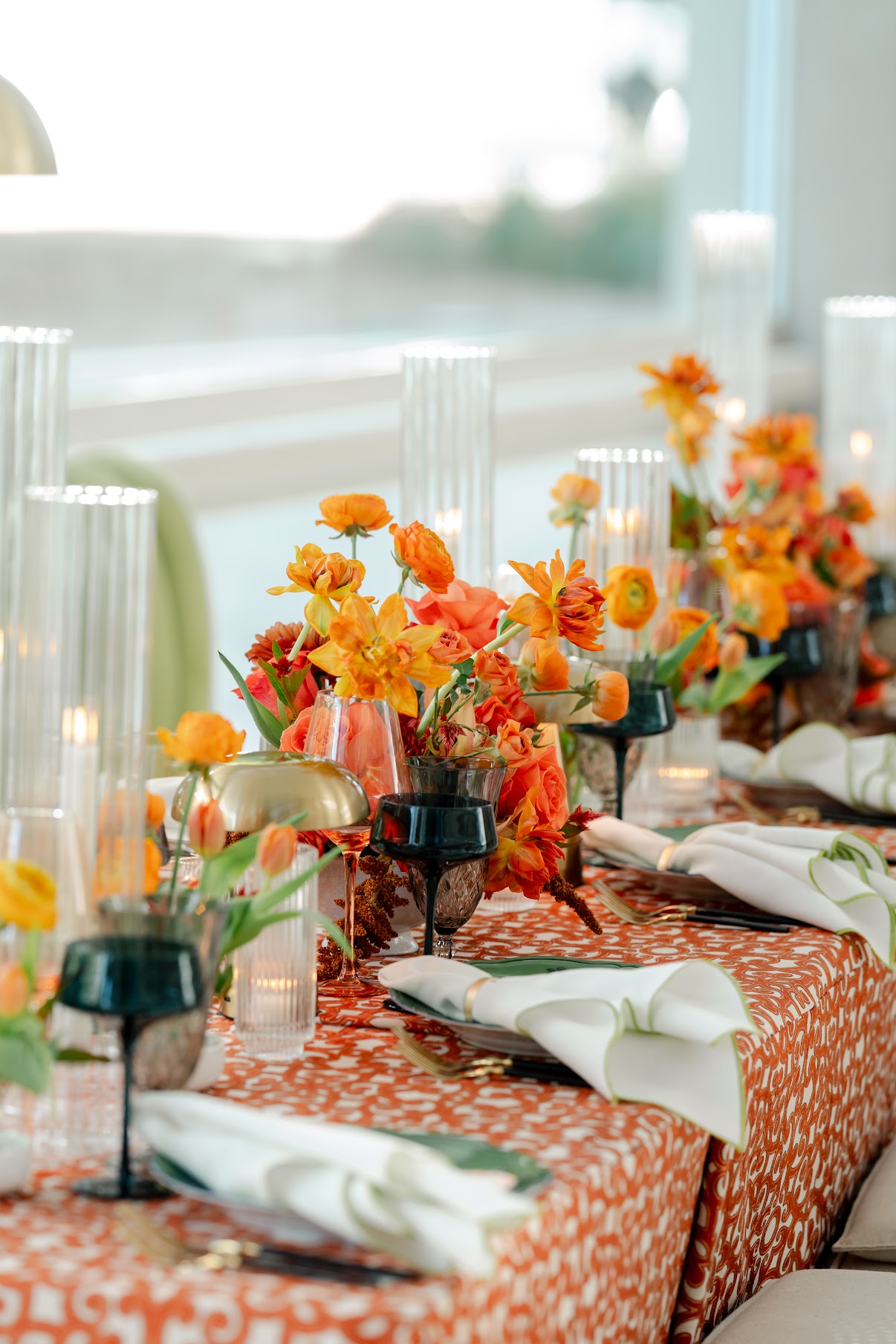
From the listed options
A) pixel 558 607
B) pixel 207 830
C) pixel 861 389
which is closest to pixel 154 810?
pixel 207 830

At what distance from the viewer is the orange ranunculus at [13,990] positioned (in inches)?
36.4

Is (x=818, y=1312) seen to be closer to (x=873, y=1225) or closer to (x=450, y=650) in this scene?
(x=873, y=1225)

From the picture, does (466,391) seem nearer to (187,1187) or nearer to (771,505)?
(771,505)

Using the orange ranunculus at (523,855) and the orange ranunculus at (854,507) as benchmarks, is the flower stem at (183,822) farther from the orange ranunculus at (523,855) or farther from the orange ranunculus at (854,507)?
the orange ranunculus at (854,507)

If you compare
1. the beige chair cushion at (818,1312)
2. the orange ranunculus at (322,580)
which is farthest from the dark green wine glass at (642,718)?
the beige chair cushion at (818,1312)

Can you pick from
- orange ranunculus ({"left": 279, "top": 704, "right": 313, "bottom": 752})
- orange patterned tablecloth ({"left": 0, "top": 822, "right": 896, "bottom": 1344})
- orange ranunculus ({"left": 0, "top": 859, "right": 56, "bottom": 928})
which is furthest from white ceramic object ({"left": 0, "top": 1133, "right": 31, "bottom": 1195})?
orange ranunculus ({"left": 279, "top": 704, "right": 313, "bottom": 752})

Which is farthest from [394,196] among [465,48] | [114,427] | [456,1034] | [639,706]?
[456,1034]

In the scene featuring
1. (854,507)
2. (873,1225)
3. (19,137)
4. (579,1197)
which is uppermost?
(19,137)

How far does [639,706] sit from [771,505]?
2.22 feet

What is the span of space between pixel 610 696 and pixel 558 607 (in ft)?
0.39

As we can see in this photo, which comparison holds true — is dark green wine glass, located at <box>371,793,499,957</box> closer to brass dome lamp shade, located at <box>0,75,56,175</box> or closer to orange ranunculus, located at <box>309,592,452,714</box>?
orange ranunculus, located at <box>309,592,452,714</box>

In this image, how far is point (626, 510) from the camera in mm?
1813

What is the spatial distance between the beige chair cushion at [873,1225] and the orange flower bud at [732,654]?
59 cm

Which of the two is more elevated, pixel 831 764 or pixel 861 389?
pixel 861 389
